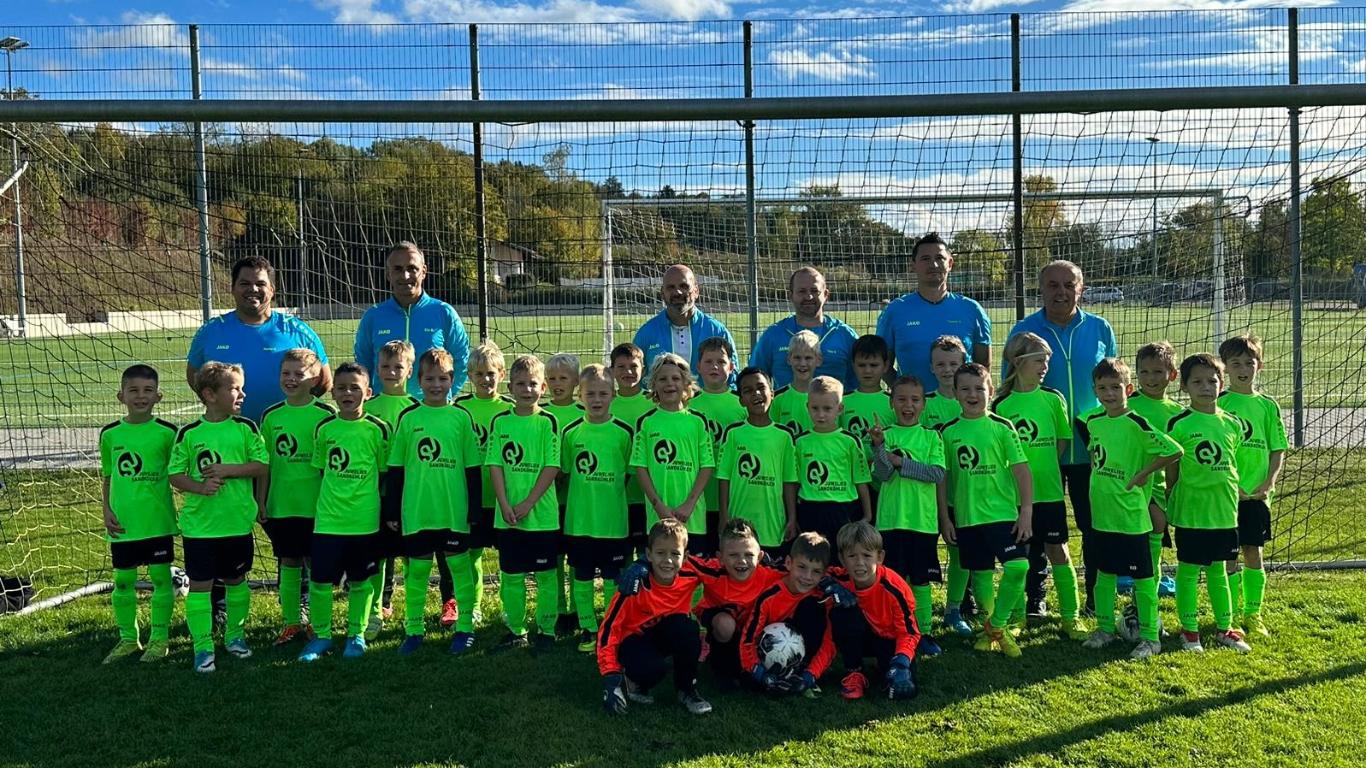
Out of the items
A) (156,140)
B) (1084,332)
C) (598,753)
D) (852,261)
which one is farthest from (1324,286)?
(156,140)

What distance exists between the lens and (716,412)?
460 centimetres

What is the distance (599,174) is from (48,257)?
3.58 m

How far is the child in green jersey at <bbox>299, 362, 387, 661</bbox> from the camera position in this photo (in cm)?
428

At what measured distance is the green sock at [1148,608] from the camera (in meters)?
4.28

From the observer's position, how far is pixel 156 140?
6.10 m

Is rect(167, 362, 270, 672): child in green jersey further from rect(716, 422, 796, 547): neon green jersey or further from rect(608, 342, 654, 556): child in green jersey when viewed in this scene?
rect(716, 422, 796, 547): neon green jersey

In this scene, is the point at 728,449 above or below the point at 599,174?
below

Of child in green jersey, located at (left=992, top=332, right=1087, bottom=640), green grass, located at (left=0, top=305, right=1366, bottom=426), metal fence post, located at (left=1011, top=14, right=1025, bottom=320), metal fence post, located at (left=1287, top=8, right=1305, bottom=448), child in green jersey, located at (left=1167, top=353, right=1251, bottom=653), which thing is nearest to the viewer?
child in green jersey, located at (left=1167, top=353, right=1251, bottom=653)

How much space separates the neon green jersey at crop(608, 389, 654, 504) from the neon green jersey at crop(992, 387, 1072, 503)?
1.78 metres

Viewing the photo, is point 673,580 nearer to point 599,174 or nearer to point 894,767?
point 894,767

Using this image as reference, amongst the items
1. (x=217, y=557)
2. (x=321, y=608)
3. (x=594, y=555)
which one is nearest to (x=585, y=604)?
(x=594, y=555)

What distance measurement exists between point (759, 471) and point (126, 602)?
3.08 meters

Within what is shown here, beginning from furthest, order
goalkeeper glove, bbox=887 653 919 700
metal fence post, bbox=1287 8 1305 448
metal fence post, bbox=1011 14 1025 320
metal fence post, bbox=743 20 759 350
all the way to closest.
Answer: metal fence post, bbox=1287 8 1305 448, metal fence post, bbox=1011 14 1025 320, metal fence post, bbox=743 20 759 350, goalkeeper glove, bbox=887 653 919 700

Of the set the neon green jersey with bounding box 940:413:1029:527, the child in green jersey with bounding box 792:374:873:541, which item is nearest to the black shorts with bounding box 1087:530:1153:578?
the neon green jersey with bounding box 940:413:1029:527
